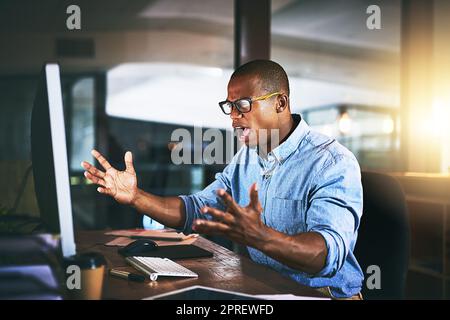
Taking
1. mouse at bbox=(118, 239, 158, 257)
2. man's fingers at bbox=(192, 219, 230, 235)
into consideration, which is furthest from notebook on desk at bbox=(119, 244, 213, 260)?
man's fingers at bbox=(192, 219, 230, 235)

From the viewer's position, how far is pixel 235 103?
1.71m

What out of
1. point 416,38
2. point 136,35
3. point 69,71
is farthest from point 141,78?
point 416,38

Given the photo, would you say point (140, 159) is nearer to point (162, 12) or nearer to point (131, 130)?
point (131, 130)

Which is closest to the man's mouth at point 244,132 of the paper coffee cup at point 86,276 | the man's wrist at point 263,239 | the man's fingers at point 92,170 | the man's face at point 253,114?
the man's face at point 253,114

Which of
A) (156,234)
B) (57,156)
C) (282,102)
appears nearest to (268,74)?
(282,102)

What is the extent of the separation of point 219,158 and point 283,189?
2.28m

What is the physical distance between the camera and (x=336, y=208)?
1312mm

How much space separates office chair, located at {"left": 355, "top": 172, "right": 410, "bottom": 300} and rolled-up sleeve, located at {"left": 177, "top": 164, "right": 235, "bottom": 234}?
1.92 ft

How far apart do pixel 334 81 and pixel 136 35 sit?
454cm

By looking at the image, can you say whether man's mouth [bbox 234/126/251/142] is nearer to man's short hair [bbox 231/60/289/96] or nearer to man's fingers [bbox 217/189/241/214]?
man's short hair [bbox 231/60/289/96]

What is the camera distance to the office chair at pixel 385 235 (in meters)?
1.57

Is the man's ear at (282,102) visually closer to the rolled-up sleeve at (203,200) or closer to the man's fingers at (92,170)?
the rolled-up sleeve at (203,200)

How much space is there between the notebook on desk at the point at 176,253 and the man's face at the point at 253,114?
50 centimetres

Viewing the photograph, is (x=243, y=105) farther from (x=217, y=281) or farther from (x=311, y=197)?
(x=217, y=281)
